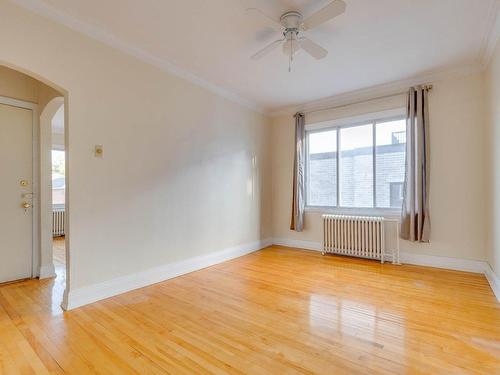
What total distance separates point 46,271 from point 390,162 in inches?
211

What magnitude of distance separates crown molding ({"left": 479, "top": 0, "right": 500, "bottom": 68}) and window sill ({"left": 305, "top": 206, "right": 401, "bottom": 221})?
229 centimetres

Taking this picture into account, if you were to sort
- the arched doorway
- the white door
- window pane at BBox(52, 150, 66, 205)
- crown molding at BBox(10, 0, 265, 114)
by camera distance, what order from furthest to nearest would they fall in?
window pane at BBox(52, 150, 66, 205)
the arched doorway
the white door
crown molding at BBox(10, 0, 265, 114)

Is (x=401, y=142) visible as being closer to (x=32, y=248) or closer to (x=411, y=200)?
(x=411, y=200)

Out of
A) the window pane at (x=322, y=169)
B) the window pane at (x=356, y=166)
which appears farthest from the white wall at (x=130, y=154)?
the window pane at (x=356, y=166)

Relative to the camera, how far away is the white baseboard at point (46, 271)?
3.51 m

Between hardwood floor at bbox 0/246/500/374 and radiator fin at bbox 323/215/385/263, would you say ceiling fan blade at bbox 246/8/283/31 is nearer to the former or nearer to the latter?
hardwood floor at bbox 0/246/500/374

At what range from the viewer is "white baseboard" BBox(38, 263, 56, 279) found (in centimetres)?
351

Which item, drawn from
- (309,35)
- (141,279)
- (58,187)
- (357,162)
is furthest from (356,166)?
(58,187)

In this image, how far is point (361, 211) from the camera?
4.63 m

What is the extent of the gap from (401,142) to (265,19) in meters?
3.10

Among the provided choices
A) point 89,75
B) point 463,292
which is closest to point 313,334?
point 463,292

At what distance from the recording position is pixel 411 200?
3.98m

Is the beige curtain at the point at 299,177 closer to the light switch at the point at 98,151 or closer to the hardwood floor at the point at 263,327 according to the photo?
the hardwood floor at the point at 263,327

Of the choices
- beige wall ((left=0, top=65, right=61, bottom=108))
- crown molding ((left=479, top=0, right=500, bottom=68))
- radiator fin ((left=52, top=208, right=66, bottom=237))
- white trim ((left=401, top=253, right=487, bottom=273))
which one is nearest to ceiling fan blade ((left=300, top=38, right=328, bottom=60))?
crown molding ((left=479, top=0, right=500, bottom=68))
